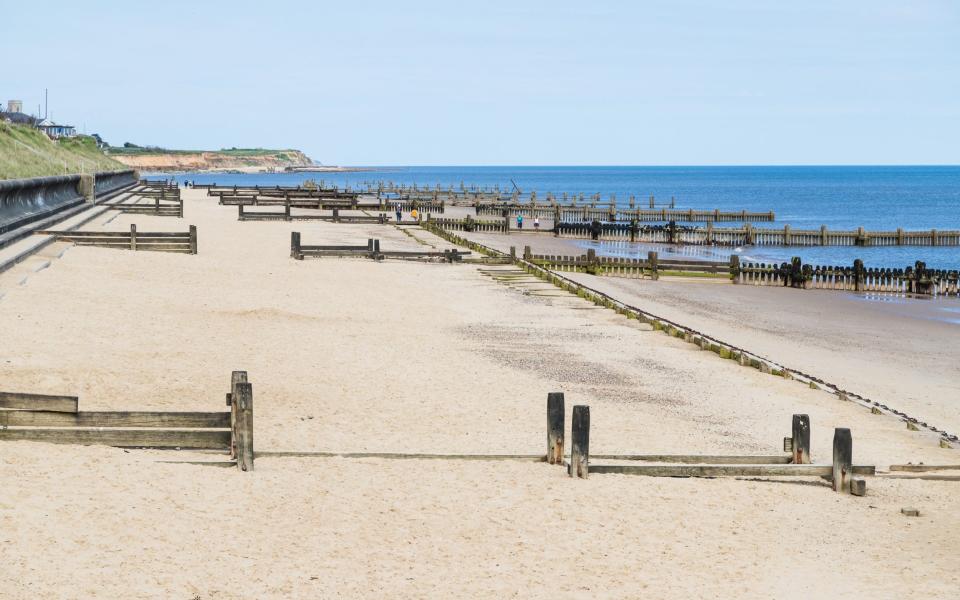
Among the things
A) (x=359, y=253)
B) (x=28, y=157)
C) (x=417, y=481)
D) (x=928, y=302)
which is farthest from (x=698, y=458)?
(x=28, y=157)

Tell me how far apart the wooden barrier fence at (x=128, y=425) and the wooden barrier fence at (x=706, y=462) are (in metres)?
3.42

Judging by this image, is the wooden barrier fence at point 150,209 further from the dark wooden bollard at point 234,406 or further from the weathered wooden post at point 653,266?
the dark wooden bollard at point 234,406

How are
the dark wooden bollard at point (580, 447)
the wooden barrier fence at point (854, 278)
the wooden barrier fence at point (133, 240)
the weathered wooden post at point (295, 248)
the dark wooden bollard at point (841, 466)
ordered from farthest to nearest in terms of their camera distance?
the wooden barrier fence at point (854, 278) < the weathered wooden post at point (295, 248) < the wooden barrier fence at point (133, 240) < the dark wooden bollard at point (841, 466) < the dark wooden bollard at point (580, 447)

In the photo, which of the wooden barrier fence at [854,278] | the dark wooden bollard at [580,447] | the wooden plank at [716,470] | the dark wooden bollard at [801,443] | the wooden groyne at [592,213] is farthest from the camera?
the wooden groyne at [592,213]

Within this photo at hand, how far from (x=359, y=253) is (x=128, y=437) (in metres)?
29.0

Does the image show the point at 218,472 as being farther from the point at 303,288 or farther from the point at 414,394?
the point at 303,288

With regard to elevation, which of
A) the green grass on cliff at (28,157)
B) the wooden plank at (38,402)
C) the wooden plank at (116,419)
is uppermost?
the green grass on cliff at (28,157)

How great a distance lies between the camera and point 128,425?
1207 cm

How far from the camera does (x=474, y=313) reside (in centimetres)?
2772

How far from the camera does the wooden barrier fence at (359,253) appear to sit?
1543 inches

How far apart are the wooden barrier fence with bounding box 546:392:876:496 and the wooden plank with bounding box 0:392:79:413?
517cm

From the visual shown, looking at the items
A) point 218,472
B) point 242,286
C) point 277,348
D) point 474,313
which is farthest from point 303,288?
point 218,472

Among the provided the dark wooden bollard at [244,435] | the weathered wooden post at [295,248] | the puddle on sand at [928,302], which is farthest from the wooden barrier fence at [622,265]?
the dark wooden bollard at [244,435]

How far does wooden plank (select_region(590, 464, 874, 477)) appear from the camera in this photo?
1295 centimetres
